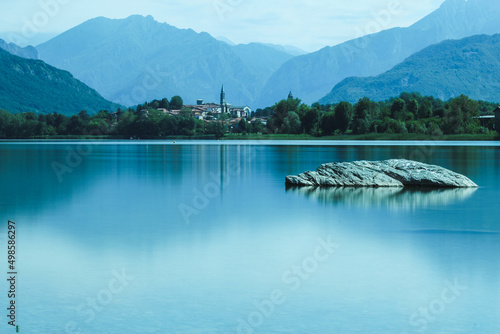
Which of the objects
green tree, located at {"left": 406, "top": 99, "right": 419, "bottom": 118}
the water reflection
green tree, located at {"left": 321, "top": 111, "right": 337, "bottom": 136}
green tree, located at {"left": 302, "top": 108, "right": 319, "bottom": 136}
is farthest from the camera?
green tree, located at {"left": 406, "top": 99, "right": 419, "bottom": 118}

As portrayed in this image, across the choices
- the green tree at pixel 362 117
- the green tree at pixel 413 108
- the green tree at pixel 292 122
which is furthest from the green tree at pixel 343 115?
the green tree at pixel 413 108

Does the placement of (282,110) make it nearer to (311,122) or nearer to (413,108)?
(311,122)

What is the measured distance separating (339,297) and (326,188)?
18.5m

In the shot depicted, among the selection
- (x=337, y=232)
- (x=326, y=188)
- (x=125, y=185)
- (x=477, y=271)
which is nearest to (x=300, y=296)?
(x=477, y=271)

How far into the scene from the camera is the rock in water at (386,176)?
94.2 feet

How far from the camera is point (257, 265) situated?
12.5 metres

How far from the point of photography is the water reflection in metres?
22.6

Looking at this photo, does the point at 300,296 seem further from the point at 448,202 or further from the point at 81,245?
the point at 448,202

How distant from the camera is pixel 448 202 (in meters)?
23.2
